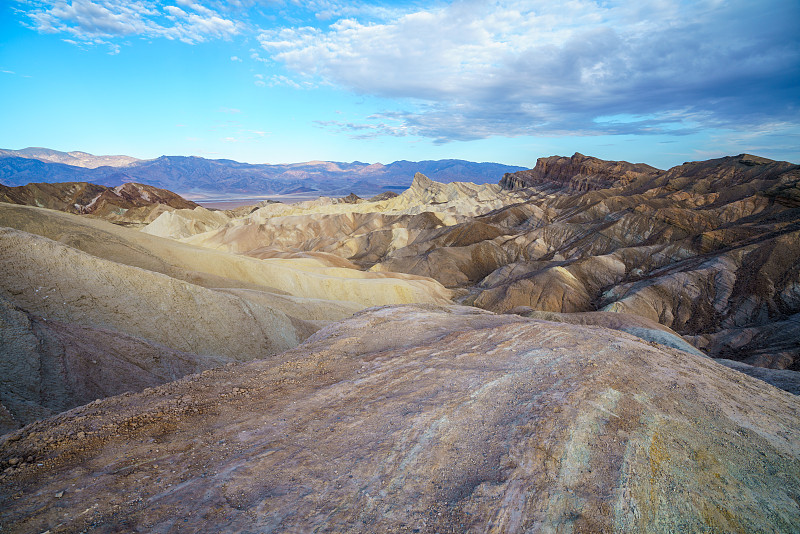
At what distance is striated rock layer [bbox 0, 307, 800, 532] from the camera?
4117mm

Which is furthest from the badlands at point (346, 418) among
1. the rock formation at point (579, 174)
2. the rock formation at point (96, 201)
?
the rock formation at point (96, 201)

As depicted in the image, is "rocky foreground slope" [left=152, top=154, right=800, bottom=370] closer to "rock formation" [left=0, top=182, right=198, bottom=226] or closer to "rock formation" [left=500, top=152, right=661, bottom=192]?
"rock formation" [left=500, top=152, right=661, bottom=192]

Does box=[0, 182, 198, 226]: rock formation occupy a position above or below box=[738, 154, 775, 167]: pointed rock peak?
below

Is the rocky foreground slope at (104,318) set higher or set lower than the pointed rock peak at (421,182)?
lower

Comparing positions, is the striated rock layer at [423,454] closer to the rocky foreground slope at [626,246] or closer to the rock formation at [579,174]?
the rocky foreground slope at [626,246]

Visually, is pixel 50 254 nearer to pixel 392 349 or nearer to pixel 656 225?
pixel 392 349

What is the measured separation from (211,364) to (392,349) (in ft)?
20.9

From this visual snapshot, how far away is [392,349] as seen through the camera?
8898mm

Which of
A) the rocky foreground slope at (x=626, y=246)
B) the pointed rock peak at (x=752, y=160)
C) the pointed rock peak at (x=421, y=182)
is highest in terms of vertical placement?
the pointed rock peak at (x=752, y=160)

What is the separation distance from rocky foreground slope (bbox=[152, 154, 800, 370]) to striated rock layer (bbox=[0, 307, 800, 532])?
17451 mm

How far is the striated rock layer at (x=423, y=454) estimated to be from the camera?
162 inches

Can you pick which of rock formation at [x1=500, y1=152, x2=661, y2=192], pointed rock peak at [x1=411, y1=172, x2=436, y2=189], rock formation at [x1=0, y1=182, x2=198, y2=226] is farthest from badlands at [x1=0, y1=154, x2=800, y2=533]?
pointed rock peak at [x1=411, y1=172, x2=436, y2=189]

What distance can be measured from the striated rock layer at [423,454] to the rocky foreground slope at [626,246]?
17451 mm

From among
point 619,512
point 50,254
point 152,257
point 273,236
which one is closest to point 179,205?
point 273,236
